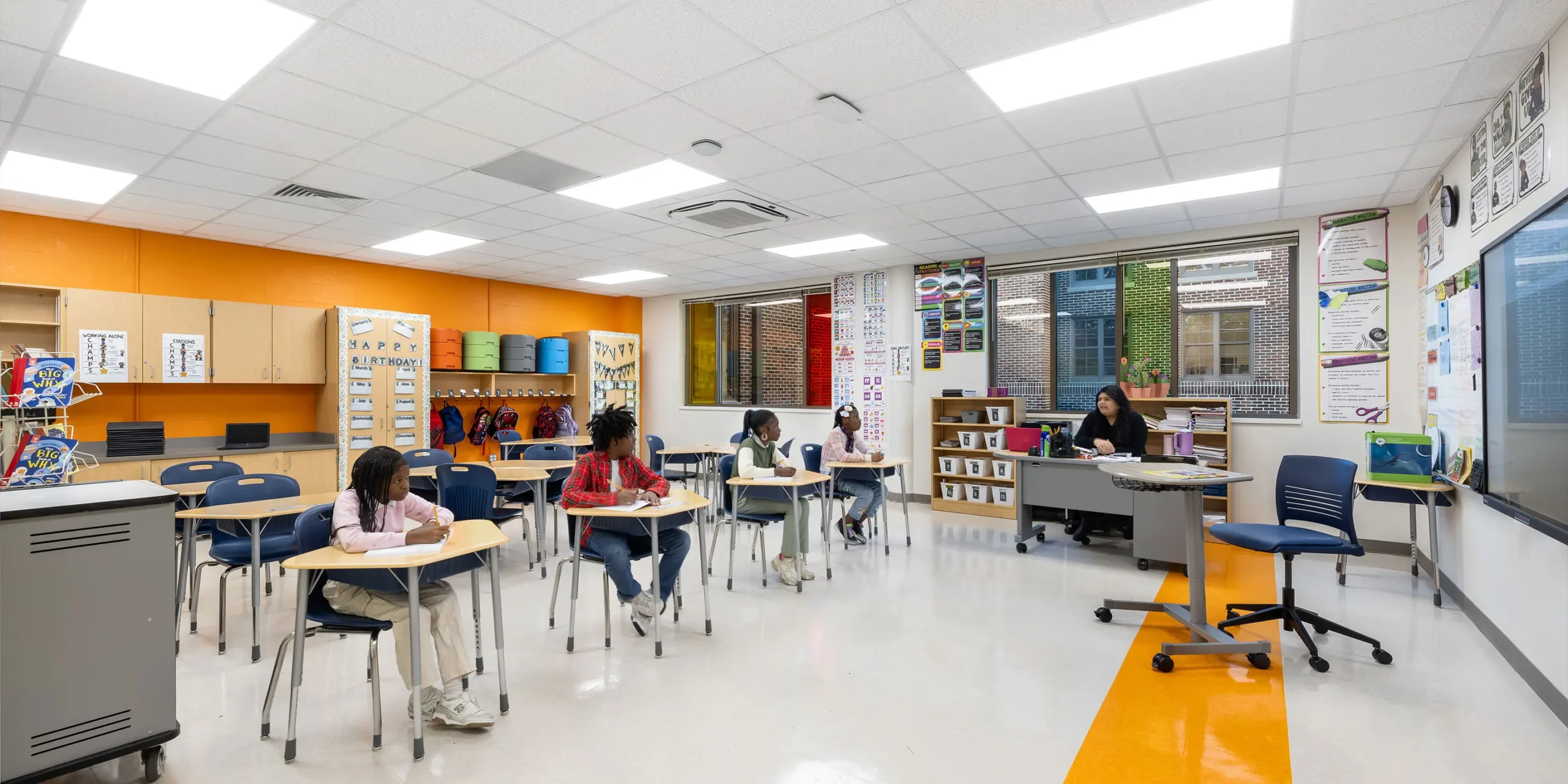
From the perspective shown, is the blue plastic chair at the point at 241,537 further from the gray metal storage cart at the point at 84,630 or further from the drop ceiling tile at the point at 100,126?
the drop ceiling tile at the point at 100,126

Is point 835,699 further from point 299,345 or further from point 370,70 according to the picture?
point 299,345

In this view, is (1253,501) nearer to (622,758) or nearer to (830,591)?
(830,591)

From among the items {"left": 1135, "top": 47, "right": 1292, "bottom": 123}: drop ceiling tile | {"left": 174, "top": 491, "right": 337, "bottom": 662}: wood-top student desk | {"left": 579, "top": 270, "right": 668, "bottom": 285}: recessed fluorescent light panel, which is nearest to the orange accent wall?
{"left": 579, "top": 270, "right": 668, "bottom": 285}: recessed fluorescent light panel

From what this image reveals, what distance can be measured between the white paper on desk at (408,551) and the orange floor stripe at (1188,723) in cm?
246

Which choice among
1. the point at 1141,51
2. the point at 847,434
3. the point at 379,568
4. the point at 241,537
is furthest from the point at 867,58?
the point at 241,537

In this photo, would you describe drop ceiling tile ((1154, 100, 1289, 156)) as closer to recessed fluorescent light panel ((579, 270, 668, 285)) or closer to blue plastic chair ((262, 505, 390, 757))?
blue plastic chair ((262, 505, 390, 757))

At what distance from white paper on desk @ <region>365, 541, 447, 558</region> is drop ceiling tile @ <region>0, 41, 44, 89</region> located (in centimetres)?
284

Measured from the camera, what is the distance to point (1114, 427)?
5957 millimetres

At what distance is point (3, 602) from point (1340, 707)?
4.92 m

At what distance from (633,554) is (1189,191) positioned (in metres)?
4.88

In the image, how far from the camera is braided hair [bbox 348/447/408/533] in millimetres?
2910

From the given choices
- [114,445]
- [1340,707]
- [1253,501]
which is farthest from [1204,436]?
[114,445]

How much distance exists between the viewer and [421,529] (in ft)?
9.02

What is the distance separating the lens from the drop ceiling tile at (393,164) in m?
4.46
